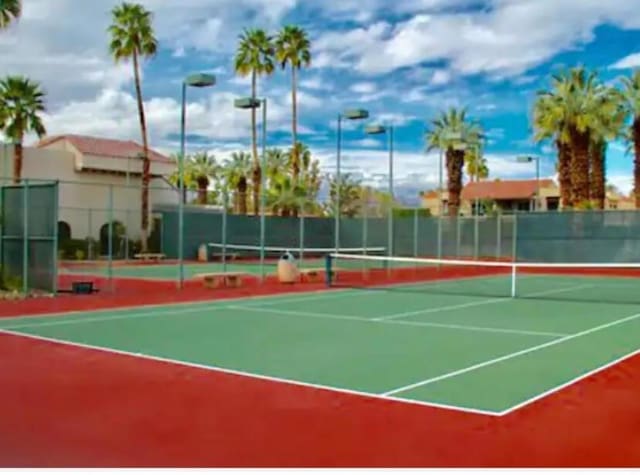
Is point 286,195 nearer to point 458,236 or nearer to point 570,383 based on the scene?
point 458,236

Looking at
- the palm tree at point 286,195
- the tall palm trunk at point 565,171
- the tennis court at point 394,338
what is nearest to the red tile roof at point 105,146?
the palm tree at point 286,195

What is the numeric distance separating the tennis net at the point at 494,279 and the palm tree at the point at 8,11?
1077 centimetres

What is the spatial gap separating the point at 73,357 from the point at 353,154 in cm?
2467

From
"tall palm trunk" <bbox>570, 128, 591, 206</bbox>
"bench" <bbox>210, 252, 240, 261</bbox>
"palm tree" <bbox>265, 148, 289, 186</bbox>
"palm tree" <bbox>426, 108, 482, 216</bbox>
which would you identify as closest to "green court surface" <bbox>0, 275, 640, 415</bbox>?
"bench" <bbox>210, 252, 240, 261</bbox>

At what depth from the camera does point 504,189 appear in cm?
7562

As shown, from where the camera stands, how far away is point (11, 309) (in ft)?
47.5

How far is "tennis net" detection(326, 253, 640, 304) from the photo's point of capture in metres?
18.9

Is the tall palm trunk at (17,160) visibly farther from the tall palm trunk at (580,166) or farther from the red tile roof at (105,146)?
the tall palm trunk at (580,166)

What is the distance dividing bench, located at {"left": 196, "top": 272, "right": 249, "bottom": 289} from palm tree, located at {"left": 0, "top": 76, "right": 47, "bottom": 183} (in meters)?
18.6

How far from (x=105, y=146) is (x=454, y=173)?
18.5 metres

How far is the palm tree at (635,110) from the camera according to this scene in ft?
120

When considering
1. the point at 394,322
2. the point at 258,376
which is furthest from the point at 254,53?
the point at 258,376

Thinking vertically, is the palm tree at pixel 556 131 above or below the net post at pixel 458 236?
above

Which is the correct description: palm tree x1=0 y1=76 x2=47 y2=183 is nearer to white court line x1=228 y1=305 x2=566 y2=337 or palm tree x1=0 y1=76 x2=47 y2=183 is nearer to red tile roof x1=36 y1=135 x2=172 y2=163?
red tile roof x1=36 y1=135 x2=172 y2=163
